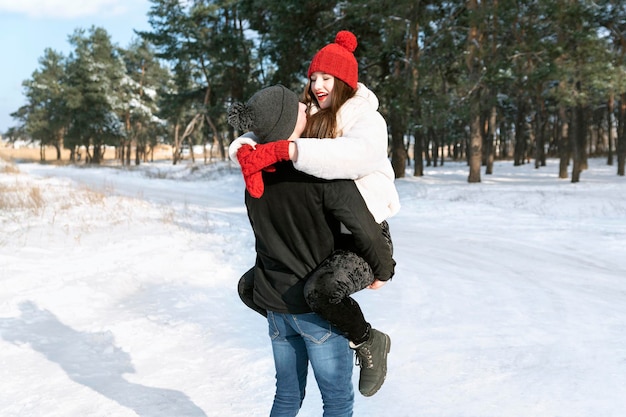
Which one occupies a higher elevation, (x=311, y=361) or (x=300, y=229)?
(x=300, y=229)

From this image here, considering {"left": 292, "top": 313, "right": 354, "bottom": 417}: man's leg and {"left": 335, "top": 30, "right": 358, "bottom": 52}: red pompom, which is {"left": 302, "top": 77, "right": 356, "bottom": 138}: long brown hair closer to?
{"left": 335, "top": 30, "right": 358, "bottom": 52}: red pompom

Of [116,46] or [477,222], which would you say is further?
[116,46]

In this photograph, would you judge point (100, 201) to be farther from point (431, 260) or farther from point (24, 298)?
point (431, 260)

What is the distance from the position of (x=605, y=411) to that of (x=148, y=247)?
6.21 m

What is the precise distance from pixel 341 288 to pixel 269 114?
68cm

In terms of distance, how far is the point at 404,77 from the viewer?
1836 centimetres

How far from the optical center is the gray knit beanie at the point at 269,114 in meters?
1.64

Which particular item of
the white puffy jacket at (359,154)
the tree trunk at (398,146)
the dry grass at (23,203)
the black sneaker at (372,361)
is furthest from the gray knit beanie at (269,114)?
the tree trunk at (398,146)

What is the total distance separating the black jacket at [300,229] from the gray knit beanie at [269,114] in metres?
0.13

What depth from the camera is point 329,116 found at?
1.73 meters

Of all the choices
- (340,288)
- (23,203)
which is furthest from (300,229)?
(23,203)

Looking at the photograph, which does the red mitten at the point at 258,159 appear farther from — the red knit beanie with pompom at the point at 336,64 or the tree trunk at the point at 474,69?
the tree trunk at the point at 474,69

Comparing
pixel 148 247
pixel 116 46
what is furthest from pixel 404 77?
pixel 116 46

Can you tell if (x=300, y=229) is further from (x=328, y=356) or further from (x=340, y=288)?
(x=328, y=356)
